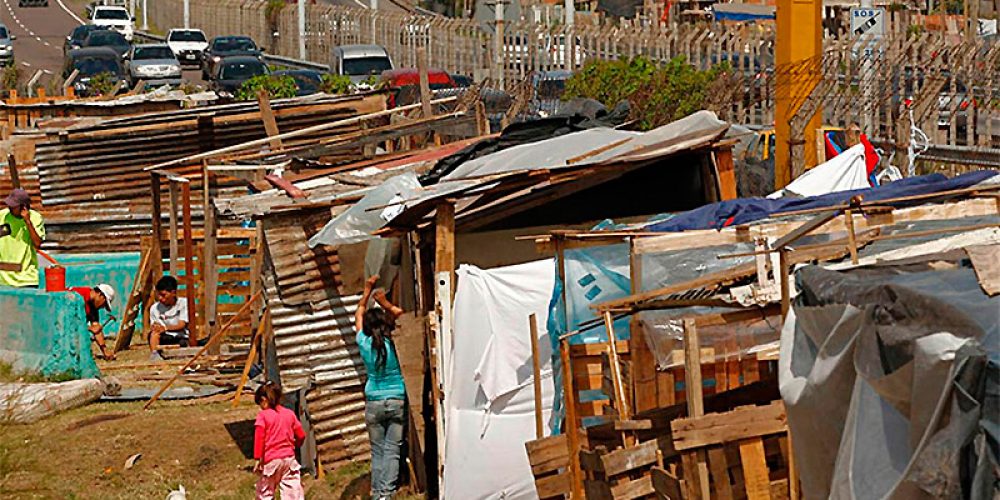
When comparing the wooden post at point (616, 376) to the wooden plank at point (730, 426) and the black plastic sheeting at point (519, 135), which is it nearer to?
the wooden plank at point (730, 426)

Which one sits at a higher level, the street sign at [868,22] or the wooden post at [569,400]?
the street sign at [868,22]

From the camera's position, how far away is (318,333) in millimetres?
13023

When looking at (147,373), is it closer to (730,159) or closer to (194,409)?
(194,409)

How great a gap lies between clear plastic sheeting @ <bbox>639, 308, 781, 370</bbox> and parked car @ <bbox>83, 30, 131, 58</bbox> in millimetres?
42481

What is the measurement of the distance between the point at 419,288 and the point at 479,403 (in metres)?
1.42

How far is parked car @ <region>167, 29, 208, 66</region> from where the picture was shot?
171 ft

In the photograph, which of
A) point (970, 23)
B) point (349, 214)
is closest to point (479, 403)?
point (349, 214)

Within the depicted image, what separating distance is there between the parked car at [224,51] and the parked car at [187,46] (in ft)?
4.75

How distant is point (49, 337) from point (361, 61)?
27.6m

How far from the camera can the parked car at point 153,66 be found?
145ft

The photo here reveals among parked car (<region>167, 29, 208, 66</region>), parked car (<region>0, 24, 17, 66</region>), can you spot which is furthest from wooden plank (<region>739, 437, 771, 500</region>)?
parked car (<region>0, 24, 17, 66</region>)

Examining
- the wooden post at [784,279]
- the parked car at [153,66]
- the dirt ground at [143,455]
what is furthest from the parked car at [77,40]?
the wooden post at [784,279]

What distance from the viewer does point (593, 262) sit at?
10.1 metres

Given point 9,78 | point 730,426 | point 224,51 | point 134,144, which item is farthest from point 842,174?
point 9,78
